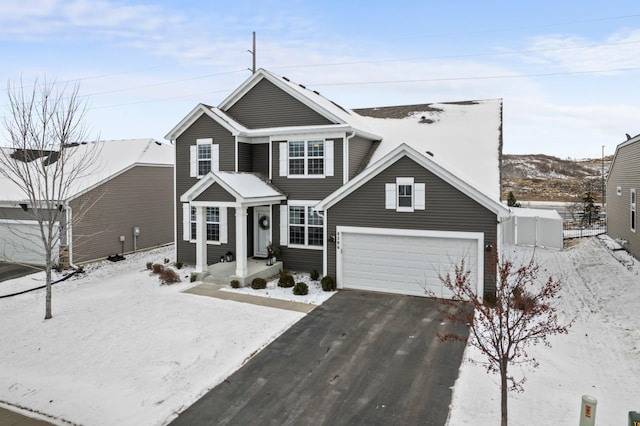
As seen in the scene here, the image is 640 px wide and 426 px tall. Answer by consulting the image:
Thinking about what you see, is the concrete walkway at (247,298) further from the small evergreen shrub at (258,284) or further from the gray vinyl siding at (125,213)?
the gray vinyl siding at (125,213)

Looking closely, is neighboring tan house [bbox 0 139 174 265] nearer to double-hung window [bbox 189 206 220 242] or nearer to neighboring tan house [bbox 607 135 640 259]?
double-hung window [bbox 189 206 220 242]

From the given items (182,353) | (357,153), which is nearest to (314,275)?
(357,153)

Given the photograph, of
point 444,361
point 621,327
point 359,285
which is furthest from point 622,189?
point 444,361

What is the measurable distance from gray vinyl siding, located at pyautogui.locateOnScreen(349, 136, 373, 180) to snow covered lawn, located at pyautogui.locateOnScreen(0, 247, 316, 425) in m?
6.43

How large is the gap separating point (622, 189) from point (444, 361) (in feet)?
65.1

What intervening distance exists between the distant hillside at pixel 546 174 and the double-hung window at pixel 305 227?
6815cm

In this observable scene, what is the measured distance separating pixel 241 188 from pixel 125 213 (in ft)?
32.5

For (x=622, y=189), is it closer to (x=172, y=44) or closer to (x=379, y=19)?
(x=379, y=19)

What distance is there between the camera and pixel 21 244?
826 inches

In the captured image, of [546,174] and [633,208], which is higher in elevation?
[546,174]

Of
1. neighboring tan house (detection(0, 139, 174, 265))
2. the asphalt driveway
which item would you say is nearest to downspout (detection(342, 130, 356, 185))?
the asphalt driveway

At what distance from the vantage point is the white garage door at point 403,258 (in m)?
14.2

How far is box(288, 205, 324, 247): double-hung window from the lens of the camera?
1800cm

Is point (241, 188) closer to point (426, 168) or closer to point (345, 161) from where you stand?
point (345, 161)
